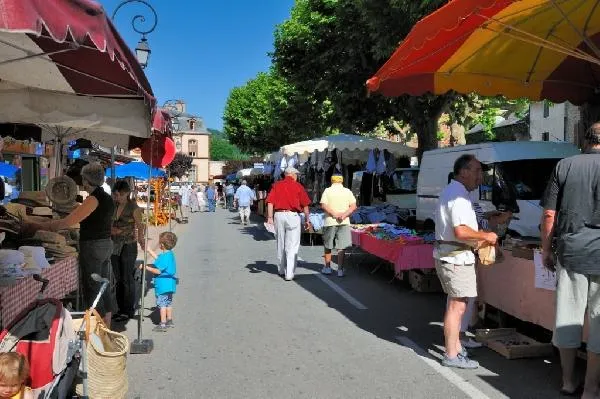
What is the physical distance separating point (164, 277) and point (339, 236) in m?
4.34

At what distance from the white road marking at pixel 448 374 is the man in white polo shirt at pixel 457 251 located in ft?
0.34

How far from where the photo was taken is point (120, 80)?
5074mm

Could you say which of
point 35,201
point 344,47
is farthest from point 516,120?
point 35,201

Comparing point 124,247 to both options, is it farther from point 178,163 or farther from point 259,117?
point 259,117

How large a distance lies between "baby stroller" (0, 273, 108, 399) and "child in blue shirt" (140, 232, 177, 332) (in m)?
2.74

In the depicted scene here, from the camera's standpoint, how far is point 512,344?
5.52 meters

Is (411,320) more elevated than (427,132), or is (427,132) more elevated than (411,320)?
(427,132)

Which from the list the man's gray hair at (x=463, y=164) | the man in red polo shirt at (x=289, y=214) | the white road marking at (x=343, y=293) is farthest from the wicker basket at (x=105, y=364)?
the man in red polo shirt at (x=289, y=214)

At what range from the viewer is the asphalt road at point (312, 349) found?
4715 millimetres

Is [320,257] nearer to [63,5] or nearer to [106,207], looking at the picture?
[106,207]

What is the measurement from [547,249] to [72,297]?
4711mm

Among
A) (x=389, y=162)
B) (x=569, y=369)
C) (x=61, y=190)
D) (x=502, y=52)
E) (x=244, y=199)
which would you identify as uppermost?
(x=502, y=52)

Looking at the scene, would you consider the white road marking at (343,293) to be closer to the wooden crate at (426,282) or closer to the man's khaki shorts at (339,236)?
the man's khaki shorts at (339,236)

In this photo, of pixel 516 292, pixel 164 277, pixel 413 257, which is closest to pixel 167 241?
pixel 164 277
